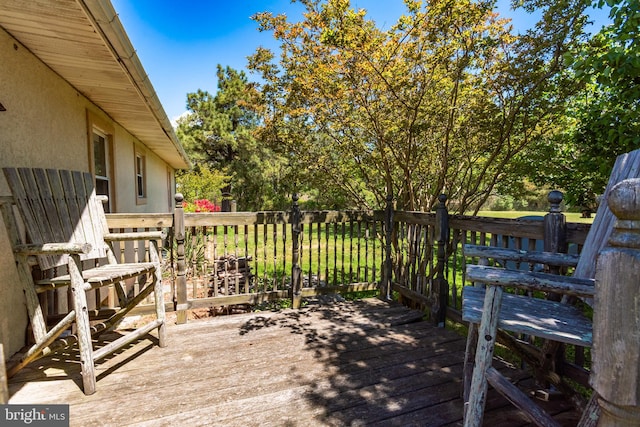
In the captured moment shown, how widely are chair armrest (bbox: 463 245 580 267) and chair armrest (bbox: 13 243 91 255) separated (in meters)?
2.24

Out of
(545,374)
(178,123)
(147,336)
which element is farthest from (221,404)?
(178,123)

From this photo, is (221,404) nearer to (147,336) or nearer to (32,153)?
(147,336)

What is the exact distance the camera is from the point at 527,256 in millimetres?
1787

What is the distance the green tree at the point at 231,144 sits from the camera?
51.7 feet

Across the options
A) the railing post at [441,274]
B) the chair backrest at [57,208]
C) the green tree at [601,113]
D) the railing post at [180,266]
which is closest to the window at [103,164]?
the chair backrest at [57,208]

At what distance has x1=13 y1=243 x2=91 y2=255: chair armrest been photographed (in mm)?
1739

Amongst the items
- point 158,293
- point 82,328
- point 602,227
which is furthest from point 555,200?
point 82,328

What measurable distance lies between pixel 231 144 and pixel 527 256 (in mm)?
15677

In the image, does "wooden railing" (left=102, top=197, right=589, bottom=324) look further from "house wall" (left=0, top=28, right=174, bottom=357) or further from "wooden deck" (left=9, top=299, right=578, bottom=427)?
"house wall" (left=0, top=28, right=174, bottom=357)

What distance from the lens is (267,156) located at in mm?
15906

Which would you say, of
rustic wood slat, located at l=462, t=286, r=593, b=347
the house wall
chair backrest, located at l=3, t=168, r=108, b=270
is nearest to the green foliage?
the house wall

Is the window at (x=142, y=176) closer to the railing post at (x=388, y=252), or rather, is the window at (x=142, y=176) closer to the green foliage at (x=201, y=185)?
the railing post at (x=388, y=252)

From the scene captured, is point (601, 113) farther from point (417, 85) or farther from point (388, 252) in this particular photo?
point (388, 252)

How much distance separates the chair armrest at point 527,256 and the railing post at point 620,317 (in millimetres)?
957
